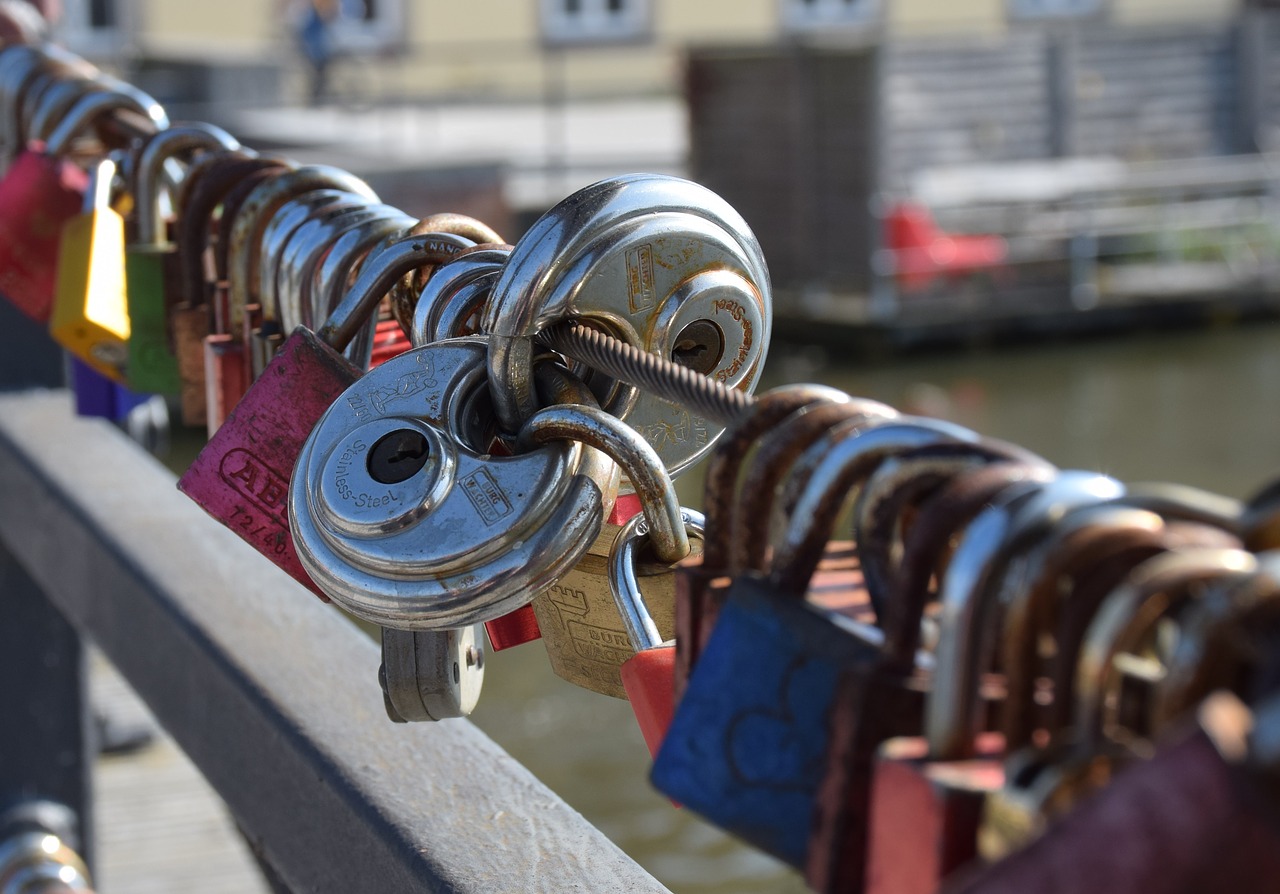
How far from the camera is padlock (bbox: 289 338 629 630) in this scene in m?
0.67

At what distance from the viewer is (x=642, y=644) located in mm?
Answer: 770

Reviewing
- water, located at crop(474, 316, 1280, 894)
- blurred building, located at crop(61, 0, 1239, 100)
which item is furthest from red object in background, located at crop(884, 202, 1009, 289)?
blurred building, located at crop(61, 0, 1239, 100)

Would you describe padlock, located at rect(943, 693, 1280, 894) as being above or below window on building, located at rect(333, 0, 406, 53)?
below

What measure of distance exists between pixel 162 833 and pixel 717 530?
308 cm

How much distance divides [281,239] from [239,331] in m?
0.13

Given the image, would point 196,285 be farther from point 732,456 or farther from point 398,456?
point 732,456

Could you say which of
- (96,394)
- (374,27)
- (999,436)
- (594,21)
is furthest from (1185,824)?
(594,21)

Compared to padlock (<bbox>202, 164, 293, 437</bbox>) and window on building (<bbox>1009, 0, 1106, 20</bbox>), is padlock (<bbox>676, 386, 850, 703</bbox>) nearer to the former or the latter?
padlock (<bbox>202, 164, 293, 437</bbox>)

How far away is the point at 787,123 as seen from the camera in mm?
12195

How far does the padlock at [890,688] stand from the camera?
477 millimetres

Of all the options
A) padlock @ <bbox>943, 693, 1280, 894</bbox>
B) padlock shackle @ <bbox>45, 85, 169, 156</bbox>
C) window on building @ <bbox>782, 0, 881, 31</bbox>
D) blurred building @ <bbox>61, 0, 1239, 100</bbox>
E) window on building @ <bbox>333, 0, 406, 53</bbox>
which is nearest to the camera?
padlock @ <bbox>943, 693, 1280, 894</bbox>

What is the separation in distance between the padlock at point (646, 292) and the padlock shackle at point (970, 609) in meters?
0.29

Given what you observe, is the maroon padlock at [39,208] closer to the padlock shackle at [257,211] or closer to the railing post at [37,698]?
the padlock shackle at [257,211]

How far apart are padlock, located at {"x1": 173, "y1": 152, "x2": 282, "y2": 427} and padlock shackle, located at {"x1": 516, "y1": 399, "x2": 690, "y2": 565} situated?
0.52m
